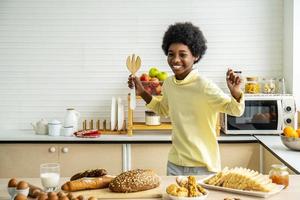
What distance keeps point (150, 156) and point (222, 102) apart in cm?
174

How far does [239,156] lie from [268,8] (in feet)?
5.09

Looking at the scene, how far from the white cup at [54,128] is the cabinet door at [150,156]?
0.75 m

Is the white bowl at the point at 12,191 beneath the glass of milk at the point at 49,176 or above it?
beneath

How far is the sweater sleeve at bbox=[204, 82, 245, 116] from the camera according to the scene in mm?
2572

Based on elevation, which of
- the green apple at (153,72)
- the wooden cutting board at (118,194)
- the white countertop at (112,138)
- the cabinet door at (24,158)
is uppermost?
the green apple at (153,72)

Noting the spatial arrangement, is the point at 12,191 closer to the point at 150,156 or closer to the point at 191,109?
the point at 191,109

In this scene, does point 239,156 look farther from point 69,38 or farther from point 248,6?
point 69,38

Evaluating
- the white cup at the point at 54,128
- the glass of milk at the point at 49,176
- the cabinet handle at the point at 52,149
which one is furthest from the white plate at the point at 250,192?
the white cup at the point at 54,128

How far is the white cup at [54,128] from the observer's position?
4508 millimetres

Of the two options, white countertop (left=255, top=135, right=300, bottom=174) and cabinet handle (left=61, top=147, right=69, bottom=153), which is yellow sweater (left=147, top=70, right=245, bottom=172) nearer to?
white countertop (left=255, top=135, right=300, bottom=174)

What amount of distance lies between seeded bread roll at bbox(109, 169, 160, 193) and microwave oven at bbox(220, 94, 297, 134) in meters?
2.21

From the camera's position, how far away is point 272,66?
4.84 metres

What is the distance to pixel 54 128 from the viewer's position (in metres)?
4.50

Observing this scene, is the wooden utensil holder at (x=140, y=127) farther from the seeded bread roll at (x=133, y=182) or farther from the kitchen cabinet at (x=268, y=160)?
the seeded bread roll at (x=133, y=182)
